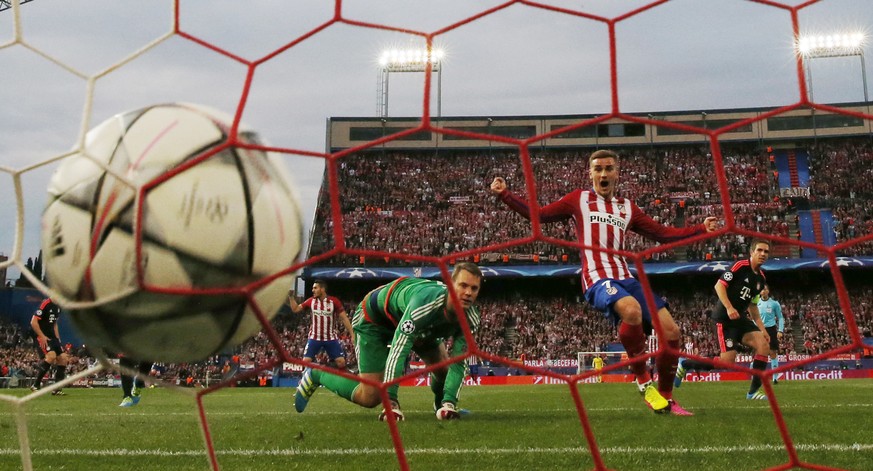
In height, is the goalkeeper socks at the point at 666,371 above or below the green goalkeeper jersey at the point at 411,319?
below

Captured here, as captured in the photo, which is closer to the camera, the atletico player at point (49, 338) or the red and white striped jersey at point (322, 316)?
the atletico player at point (49, 338)

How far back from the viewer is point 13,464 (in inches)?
123

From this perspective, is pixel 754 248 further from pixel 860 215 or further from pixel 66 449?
pixel 860 215

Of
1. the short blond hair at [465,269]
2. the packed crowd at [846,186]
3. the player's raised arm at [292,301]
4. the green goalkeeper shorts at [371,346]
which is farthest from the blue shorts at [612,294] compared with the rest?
the packed crowd at [846,186]

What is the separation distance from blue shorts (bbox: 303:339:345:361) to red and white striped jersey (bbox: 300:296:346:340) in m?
0.05

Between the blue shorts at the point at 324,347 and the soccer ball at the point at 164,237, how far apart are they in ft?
24.2

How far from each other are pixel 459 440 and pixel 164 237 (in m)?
2.45

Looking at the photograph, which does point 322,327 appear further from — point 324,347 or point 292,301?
point 292,301

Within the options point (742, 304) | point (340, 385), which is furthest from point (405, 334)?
point (742, 304)

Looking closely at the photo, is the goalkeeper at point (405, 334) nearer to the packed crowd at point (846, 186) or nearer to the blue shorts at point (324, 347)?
the blue shorts at point (324, 347)

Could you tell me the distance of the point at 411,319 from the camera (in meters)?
4.67

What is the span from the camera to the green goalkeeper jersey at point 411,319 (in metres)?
4.62

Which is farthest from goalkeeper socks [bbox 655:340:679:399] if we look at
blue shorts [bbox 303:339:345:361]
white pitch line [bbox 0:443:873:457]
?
blue shorts [bbox 303:339:345:361]

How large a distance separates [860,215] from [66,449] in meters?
19.7
